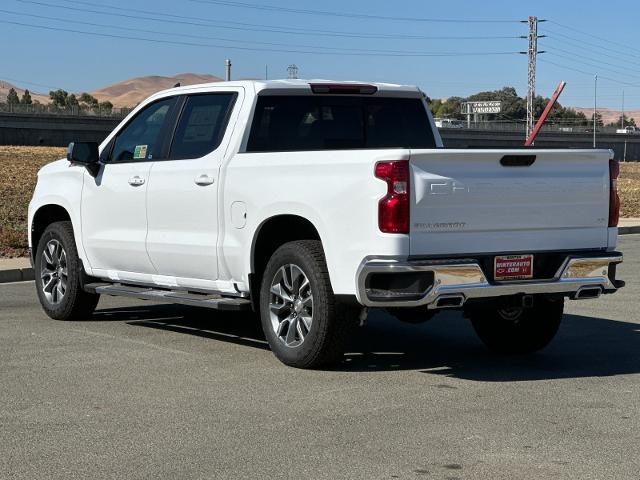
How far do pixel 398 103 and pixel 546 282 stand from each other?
2.48 metres

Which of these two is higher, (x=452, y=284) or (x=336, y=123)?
(x=336, y=123)

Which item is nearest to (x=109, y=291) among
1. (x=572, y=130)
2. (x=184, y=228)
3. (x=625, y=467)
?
(x=184, y=228)

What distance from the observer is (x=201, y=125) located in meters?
9.22

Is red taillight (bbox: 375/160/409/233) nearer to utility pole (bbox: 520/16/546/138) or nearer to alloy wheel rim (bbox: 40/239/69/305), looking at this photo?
alloy wheel rim (bbox: 40/239/69/305)

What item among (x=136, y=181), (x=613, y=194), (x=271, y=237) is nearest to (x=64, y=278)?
(x=136, y=181)

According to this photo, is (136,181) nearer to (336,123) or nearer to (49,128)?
(336,123)

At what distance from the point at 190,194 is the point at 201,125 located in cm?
63

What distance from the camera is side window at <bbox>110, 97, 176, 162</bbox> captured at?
9.67 m

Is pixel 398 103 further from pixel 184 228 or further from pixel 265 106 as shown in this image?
pixel 184 228

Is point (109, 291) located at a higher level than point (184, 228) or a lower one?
lower

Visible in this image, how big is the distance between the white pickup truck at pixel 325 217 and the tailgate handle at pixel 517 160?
15 millimetres

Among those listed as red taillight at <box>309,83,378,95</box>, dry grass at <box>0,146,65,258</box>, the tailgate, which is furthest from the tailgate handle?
dry grass at <box>0,146,65,258</box>

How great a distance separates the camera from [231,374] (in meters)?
7.93

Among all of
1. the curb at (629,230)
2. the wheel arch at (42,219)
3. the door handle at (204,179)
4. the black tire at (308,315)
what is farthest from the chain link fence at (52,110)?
the black tire at (308,315)
